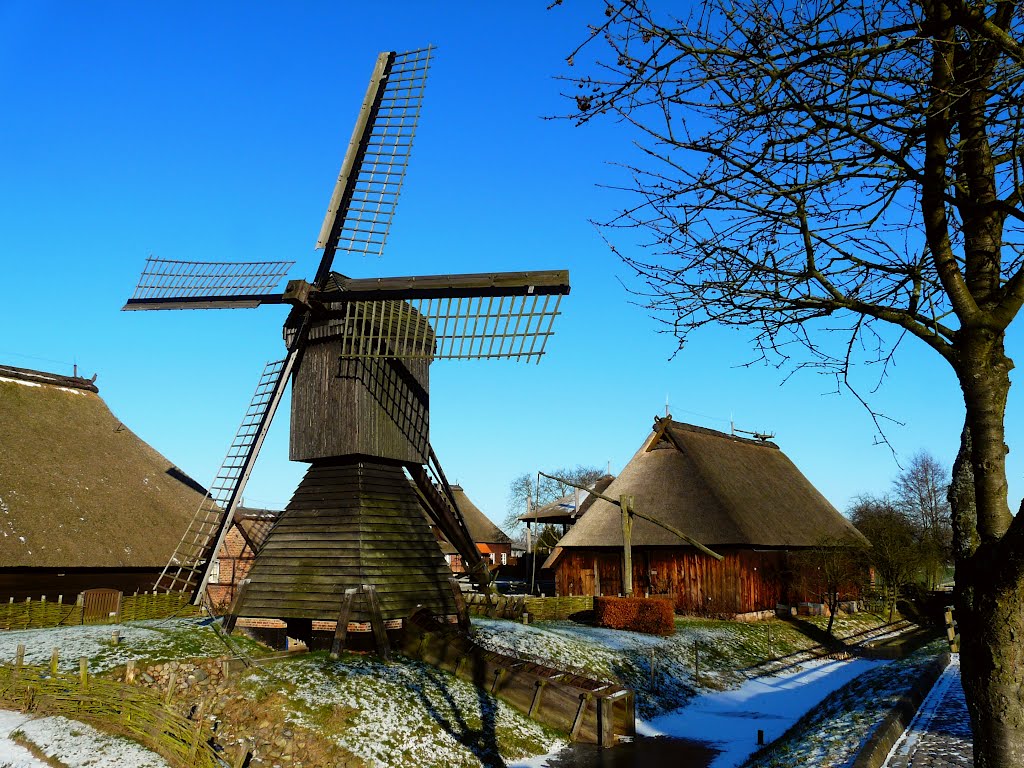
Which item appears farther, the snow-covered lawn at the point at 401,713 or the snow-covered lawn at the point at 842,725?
the snow-covered lawn at the point at 401,713

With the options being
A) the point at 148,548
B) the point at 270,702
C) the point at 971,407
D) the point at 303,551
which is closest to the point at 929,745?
the point at 971,407

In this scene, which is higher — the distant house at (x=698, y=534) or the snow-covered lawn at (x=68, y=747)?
the distant house at (x=698, y=534)

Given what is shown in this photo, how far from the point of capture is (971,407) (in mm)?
6430

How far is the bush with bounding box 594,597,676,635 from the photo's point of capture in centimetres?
2641

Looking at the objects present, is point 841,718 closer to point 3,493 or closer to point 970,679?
point 970,679

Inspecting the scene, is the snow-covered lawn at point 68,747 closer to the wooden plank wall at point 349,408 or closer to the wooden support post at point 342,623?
the wooden support post at point 342,623

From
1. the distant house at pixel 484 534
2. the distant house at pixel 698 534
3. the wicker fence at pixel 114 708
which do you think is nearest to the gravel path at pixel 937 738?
the wicker fence at pixel 114 708

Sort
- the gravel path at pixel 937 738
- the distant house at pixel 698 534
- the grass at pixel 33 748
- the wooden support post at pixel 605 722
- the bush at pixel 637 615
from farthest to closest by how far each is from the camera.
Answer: the distant house at pixel 698 534, the bush at pixel 637 615, the wooden support post at pixel 605 722, the grass at pixel 33 748, the gravel path at pixel 937 738

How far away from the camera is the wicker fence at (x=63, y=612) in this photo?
21.2m

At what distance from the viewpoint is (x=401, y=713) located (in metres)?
14.2

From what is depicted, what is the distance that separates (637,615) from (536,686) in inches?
455

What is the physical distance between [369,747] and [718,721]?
958 cm

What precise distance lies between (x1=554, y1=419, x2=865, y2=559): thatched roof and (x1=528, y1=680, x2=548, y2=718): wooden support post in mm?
18652

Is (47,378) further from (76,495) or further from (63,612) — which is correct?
(63,612)
